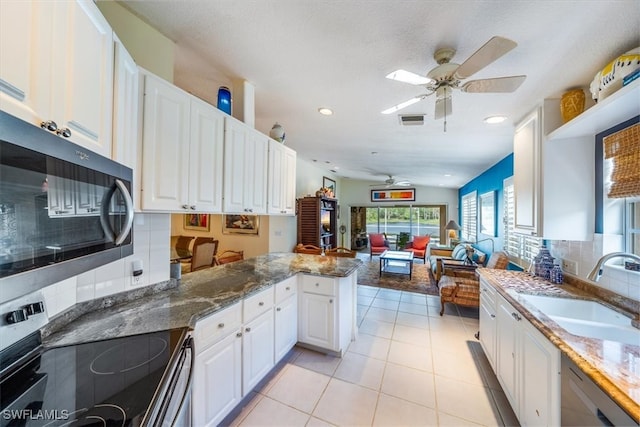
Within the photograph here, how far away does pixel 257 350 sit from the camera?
183 cm

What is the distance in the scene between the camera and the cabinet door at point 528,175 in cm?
197

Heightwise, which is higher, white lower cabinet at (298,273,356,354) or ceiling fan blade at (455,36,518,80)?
ceiling fan blade at (455,36,518,80)

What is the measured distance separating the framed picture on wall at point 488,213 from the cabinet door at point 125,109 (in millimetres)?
5206

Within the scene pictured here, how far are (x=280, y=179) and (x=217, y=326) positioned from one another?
1.59 m

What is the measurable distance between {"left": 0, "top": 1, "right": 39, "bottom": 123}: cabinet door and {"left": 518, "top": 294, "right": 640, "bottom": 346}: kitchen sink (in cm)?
242

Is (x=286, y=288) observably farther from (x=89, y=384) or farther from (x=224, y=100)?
(x=224, y=100)

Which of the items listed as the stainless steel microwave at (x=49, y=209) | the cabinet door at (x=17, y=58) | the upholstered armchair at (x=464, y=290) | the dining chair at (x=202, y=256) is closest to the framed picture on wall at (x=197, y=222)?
the dining chair at (x=202, y=256)

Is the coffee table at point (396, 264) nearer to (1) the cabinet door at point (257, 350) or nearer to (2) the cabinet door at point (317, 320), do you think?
(2) the cabinet door at point (317, 320)

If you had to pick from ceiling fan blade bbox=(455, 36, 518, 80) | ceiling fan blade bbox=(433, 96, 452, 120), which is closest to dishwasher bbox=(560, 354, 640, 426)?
ceiling fan blade bbox=(455, 36, 518, 80)

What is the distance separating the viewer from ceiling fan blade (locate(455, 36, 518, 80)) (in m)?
1.14

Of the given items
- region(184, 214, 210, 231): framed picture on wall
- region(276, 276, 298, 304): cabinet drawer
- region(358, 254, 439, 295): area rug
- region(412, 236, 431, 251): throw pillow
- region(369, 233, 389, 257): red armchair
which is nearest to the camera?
region(276, 276, 298, 304): cabinet drawer

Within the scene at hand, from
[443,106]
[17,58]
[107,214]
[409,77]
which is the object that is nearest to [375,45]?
[409,77]

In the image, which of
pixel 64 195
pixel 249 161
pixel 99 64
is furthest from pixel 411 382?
pixel 99 64

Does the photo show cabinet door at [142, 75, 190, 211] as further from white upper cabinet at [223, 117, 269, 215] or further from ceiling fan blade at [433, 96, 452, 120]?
ceiling fan blade at [433, 96, 452, 120]
